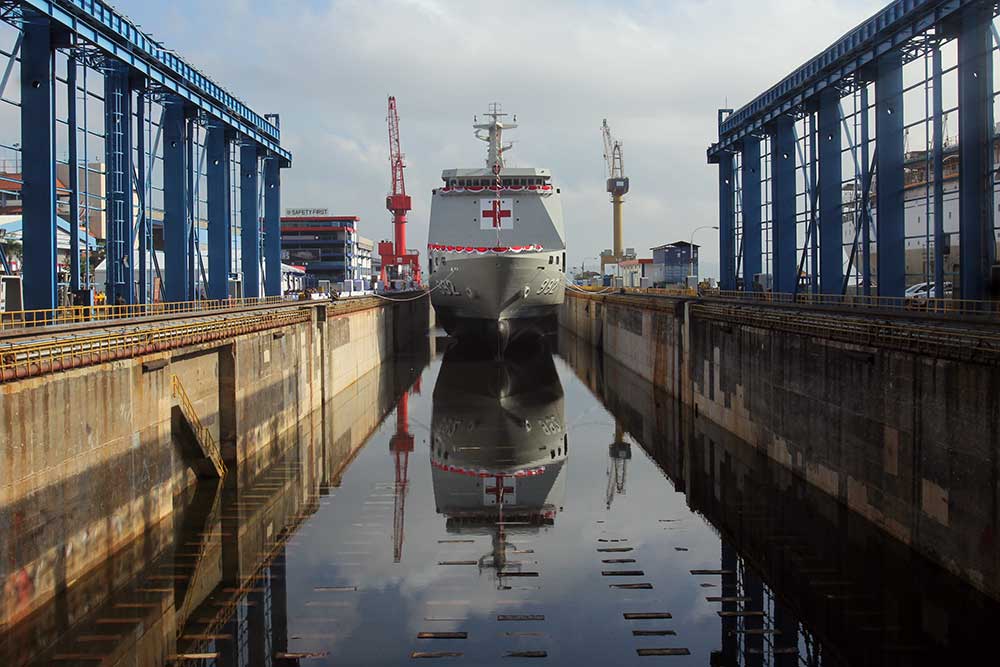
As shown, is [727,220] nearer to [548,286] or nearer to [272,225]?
[548,286]

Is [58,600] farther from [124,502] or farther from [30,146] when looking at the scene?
[30,146]

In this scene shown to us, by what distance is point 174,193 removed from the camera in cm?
3903

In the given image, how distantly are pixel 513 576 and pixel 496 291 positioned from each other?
34.2 metres

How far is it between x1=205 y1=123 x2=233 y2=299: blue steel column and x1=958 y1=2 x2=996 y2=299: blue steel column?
34511mm

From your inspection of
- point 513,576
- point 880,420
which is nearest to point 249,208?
point 513,576

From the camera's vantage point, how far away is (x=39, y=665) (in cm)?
1253

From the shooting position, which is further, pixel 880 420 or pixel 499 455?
pixel 499 455

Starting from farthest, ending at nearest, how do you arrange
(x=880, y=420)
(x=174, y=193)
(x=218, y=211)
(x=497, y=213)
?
(x=497, y=213) < (x=218, y=211) < (x=174, y=193) < (x=880, y=420)

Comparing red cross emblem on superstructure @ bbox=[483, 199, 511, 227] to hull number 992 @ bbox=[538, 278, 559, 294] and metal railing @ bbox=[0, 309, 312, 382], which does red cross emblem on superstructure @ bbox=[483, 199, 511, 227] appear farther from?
metal railing @ bbox=[0, 309, 312, 382]

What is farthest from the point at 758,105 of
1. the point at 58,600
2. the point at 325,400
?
the point at 58,600

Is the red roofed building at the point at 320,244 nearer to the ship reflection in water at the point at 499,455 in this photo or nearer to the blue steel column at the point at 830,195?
the ship reflection in water at the point at 499,455

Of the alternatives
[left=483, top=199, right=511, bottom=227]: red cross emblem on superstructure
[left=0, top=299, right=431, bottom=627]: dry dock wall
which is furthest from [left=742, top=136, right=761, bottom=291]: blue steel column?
[left=0, top=299, right=431, bottom=627]: dry dock wall

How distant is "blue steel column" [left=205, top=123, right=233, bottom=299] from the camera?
4588 cm

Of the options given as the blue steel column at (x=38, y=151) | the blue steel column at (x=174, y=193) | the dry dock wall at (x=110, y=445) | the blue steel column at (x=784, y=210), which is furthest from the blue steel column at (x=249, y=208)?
the blue steel column at (x=784, y=210)
